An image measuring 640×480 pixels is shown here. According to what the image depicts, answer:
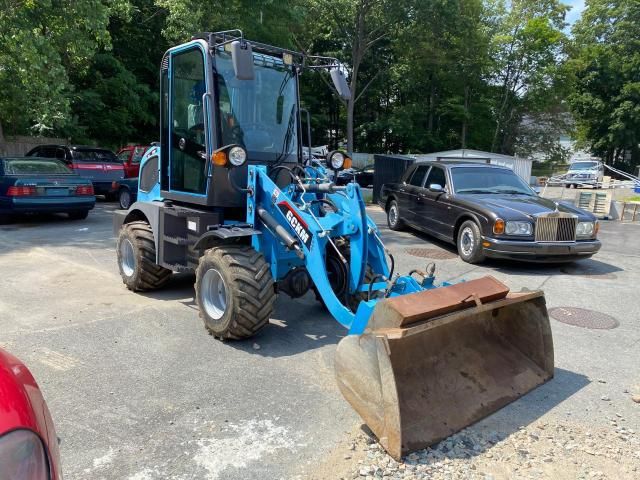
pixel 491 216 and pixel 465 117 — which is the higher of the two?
pixel 465 117

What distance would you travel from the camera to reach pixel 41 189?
11836 mm

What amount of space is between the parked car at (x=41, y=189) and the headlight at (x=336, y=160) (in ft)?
28.0

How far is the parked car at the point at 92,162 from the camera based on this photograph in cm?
1563

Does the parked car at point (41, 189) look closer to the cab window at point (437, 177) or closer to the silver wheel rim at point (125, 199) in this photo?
the silver wheel rim at point (125, 199)

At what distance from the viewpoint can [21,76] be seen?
14.6m

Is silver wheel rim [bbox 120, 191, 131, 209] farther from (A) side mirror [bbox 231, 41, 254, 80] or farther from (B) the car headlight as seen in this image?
(A) side mirror [bbox 231, 41, 254, 80]

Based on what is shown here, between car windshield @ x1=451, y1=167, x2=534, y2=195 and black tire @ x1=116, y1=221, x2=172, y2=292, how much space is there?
576 centimetres

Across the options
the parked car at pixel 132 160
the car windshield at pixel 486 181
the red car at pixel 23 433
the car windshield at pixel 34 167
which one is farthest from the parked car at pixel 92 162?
the red car at pixel 23 433

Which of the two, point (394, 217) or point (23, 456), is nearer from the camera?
point (23, 456)

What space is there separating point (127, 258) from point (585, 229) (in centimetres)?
700

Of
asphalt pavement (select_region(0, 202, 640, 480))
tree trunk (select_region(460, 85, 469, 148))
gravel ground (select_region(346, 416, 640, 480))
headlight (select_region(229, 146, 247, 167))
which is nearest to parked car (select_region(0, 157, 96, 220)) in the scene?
asphalt pavement (select_region(0, 202, 640, 480))

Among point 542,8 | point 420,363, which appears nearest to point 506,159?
point 542,8

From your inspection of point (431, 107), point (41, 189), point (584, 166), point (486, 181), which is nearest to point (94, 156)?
point (41, 189)

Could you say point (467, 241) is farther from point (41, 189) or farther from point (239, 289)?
point (41, 189)
